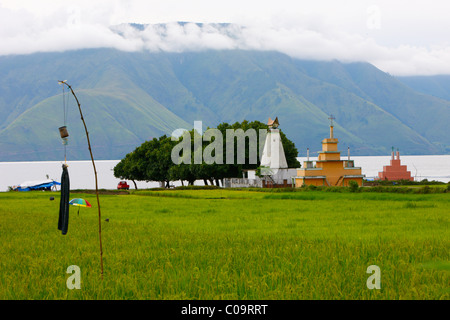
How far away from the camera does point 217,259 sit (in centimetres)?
1244

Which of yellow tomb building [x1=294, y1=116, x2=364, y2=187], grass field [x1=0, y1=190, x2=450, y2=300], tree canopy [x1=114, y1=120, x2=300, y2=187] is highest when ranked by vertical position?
tree canopy [x1=114, y1=120, x2=300, y2=187]

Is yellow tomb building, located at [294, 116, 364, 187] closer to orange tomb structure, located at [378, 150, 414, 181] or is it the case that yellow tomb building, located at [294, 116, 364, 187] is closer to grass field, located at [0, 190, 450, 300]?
orange tomb structure, located at [378, 150, 414, 181]

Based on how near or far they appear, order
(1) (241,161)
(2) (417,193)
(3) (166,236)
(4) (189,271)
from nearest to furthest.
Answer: (4) (189,271) < (3) (166,236) < (2) (417,193) < (1) (241,161)

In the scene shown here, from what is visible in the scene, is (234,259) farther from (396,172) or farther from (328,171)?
(396,172)

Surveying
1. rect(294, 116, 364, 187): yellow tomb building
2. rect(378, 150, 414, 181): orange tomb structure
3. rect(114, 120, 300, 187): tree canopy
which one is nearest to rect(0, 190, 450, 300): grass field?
rect(294, 116, 364, 187): yellow tomb building

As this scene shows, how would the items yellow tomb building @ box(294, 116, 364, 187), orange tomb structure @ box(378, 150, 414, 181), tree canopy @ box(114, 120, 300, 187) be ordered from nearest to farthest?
yellow tomb building @ box(294, 116, 364, 187), tree canopy @ box(114, 120, 300, 187), orange tomb structure @ box(378, 150, 414, 181)

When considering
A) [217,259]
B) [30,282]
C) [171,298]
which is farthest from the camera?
[217,259]

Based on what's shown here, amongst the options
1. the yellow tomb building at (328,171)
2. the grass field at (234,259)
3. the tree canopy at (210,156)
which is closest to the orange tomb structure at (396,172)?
the tree canopy at (210,156)

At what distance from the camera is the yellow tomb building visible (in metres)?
60.3

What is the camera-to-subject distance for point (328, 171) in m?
61.5

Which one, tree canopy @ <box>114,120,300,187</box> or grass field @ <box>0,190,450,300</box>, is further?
tree canopy @ <box>114,120,300,187</box>
